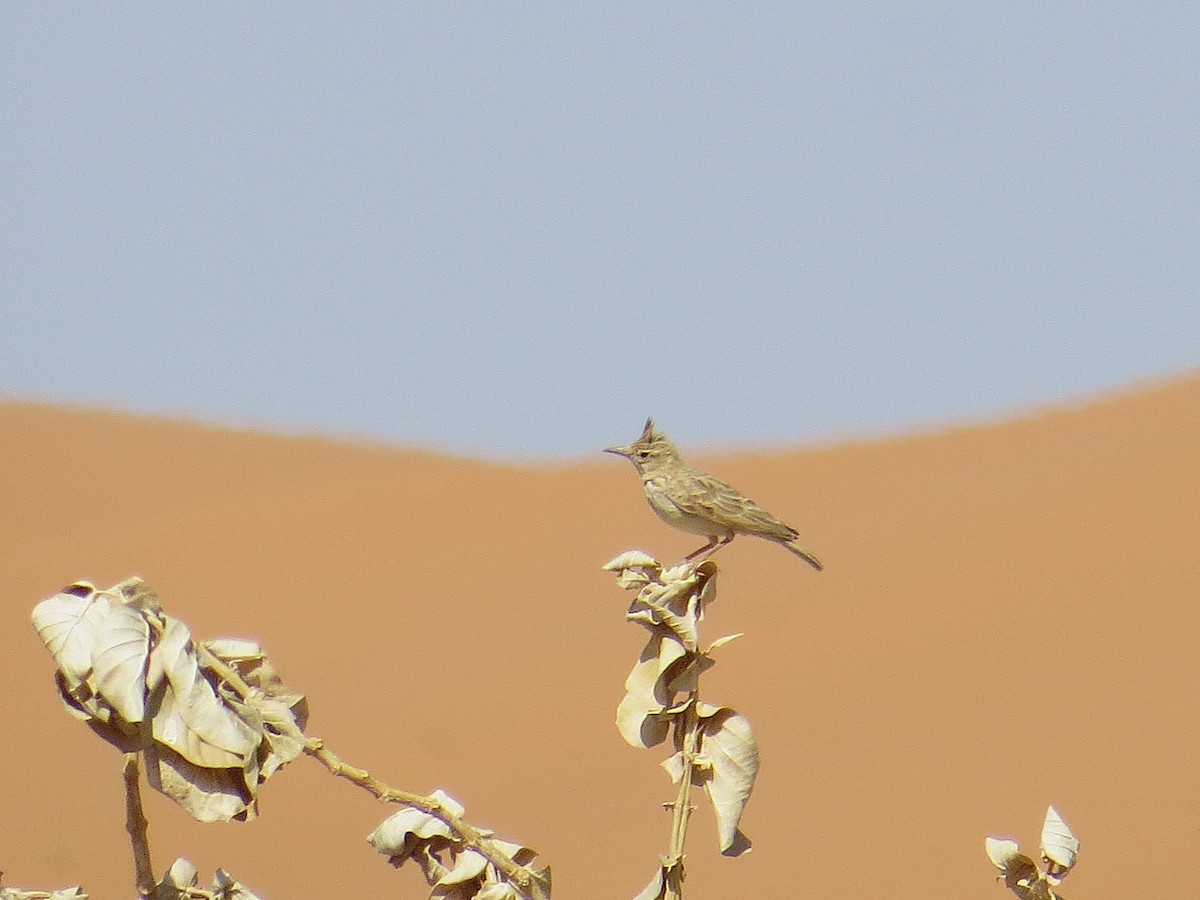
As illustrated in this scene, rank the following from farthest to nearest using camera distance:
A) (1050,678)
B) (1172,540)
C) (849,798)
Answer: (1172,540), (1050,678), (849,798)

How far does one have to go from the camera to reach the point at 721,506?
7836 millimetres

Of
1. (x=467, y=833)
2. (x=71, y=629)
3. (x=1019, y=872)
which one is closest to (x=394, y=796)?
(x=467, y=833)

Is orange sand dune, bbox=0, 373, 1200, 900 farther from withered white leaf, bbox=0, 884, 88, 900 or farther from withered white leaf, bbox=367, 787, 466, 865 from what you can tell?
withered white leaf, bbox=0, 884, 88, 900

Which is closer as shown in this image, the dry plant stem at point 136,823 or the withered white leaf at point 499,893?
the dry plant stem at point 136,823

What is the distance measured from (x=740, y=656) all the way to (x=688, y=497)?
44.7ft

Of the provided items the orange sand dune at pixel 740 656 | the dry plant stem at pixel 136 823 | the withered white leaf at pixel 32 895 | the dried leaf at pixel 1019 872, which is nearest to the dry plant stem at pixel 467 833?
the dry plant stem at pixel 136 823

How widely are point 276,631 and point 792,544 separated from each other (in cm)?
1653

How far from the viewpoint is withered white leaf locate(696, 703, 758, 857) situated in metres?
2.86

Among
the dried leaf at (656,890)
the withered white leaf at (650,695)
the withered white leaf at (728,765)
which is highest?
the withered white leaf at (650,695)

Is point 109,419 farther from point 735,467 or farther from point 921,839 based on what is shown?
point 921,839

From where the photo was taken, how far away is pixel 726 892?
1365cm

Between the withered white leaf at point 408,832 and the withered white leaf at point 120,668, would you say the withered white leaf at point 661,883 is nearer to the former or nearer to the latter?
the withered white leaf at point 408,832

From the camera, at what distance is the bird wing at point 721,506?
25.6ft

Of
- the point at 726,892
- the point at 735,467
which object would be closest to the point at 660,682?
the point at 726,892
